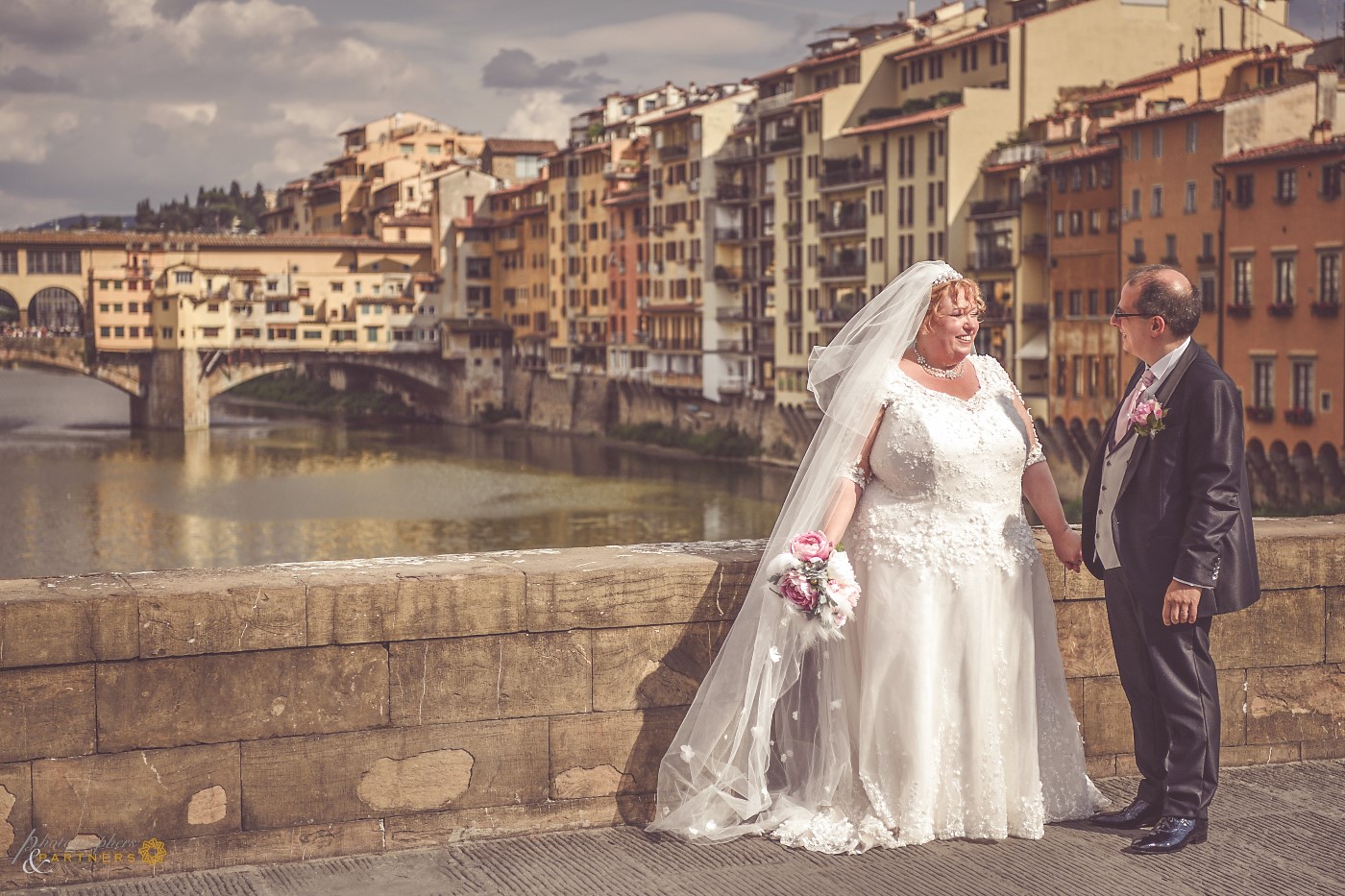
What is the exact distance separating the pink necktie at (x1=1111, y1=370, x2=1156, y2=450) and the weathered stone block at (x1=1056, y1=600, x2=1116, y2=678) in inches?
29.8

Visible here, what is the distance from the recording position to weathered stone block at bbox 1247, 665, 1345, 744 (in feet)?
18.8

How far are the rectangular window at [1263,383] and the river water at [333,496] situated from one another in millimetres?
10511

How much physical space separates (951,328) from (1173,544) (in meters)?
0.85

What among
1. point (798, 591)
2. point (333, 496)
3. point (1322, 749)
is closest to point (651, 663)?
point (798, 591)

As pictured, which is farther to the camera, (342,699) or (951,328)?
(951,328)

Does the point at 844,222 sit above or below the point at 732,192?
below

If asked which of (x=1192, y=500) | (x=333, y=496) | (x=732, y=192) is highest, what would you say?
(x=732, y=192)

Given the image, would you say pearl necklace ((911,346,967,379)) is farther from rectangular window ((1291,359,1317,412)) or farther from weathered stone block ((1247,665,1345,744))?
rectangular window ((1291,359,1317,412))

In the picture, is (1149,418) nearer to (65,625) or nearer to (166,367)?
(65,625)

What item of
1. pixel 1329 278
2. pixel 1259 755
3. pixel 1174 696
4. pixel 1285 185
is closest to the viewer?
pixel 1174 696

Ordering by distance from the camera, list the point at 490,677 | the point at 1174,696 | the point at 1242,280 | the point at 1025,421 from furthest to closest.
Result: the point at 1242,280 → the point at 1025,421 → the point at 490,677 → the point at 1174,696

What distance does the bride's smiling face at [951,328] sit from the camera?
5.21m

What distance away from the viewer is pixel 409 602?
4895 mm

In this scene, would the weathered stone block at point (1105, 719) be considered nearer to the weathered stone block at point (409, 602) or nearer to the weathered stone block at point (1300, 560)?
the weathered stone block at point (1300, 560)
